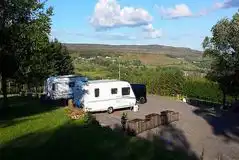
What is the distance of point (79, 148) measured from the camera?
1277 centimetres

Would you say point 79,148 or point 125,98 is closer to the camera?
point 79,148

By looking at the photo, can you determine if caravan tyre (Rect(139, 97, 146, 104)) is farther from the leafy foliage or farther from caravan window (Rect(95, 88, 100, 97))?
the leafy foliage

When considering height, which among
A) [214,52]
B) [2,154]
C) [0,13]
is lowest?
[2,154]

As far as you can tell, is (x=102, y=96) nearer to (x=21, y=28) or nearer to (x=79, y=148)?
(x=21, y=28)

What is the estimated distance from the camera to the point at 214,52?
33.1 m

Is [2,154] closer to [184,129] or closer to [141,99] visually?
[184,129]

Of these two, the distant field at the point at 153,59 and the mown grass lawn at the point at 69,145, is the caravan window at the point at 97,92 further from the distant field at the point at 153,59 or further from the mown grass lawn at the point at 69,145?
the distant field at the point at 153,59

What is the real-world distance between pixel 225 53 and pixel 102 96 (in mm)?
9933

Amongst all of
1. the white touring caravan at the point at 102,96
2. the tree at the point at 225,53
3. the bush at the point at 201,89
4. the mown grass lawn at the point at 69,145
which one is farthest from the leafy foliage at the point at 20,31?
the bush at the point at 201,89

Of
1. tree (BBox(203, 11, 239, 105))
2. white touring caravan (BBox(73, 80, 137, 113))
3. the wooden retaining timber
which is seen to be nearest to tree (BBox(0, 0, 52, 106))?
white touring caravan (BBox(73, 80, 137, 113))

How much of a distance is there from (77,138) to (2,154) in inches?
134

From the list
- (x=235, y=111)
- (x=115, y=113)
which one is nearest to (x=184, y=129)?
(x=115, y=113)

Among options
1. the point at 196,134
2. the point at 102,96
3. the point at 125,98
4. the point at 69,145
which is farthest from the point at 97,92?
the point at 69,145

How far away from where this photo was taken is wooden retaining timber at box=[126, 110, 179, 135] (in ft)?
65.7
